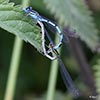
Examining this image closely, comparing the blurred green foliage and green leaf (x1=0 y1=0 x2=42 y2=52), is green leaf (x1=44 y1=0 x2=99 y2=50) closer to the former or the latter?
green leaf (x1=0 y1=0 x2=42 y2=52)

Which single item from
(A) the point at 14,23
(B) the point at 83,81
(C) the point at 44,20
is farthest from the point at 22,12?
(B) the point at 83,81

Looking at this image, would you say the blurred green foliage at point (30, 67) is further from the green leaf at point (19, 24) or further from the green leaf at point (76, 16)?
the green leaf at point (19, 24)

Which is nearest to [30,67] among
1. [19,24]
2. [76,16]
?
[76,16]

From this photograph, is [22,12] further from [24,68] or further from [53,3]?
[24,68]

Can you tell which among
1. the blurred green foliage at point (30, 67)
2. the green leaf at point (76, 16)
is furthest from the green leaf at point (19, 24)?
the blurred green foliage at point (30, 67)

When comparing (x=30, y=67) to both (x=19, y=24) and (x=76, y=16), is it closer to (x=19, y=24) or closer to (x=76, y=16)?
(x=76, y=16)
